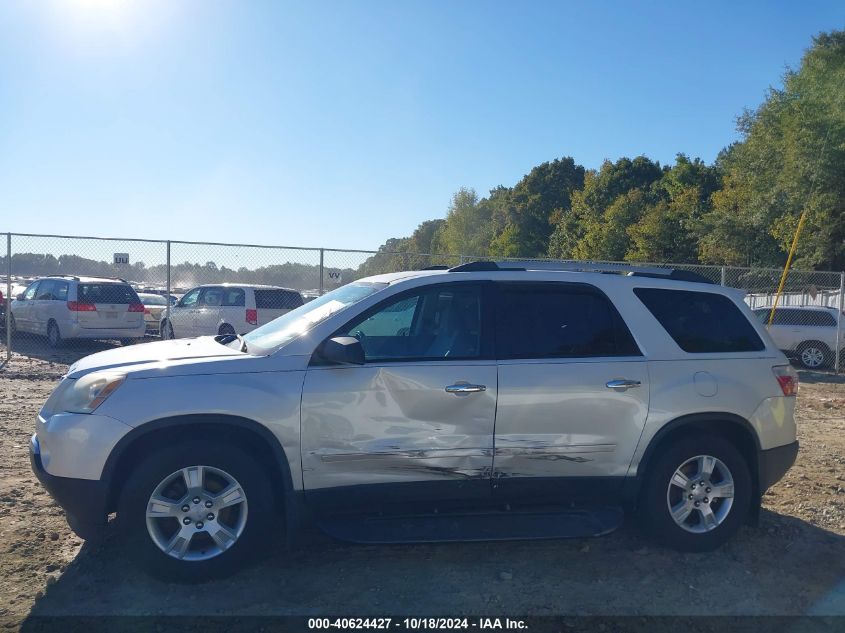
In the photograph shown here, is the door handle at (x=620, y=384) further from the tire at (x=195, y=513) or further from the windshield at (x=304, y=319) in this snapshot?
the tire at (x=195, y=513)

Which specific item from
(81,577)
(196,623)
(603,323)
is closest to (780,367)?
(603,323)

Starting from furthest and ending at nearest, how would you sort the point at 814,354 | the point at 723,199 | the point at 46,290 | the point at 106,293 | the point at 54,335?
the point at 723,199 < the point at 814,354 < the point at 46,290 < the point at 54,335 < the point at 106,293

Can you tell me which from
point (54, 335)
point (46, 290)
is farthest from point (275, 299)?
point (46, 290)

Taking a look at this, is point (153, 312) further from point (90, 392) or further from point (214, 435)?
point (214, 435)

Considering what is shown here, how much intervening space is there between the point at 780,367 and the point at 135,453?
4306 millimetres

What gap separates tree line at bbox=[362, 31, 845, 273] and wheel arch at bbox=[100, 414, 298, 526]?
31.2 feet

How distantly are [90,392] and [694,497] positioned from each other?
3.89 meters

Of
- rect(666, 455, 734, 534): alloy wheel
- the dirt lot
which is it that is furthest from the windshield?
rect(666, 455, 734, 534): alloy wheel

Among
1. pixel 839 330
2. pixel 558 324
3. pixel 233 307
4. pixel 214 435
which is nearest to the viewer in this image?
pixel 214 435

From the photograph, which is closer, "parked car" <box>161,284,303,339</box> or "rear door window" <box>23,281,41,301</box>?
"parked car" <box>161,284,303,339</box>

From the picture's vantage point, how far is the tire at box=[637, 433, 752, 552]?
4.80m

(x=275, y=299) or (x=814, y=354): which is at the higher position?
(x=275, y=299)

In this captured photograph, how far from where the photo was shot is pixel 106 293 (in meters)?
15.2

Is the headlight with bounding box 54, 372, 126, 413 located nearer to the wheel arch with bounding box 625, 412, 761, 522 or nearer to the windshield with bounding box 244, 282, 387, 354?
the windshield with bounding box 244, 282, 387, 354
